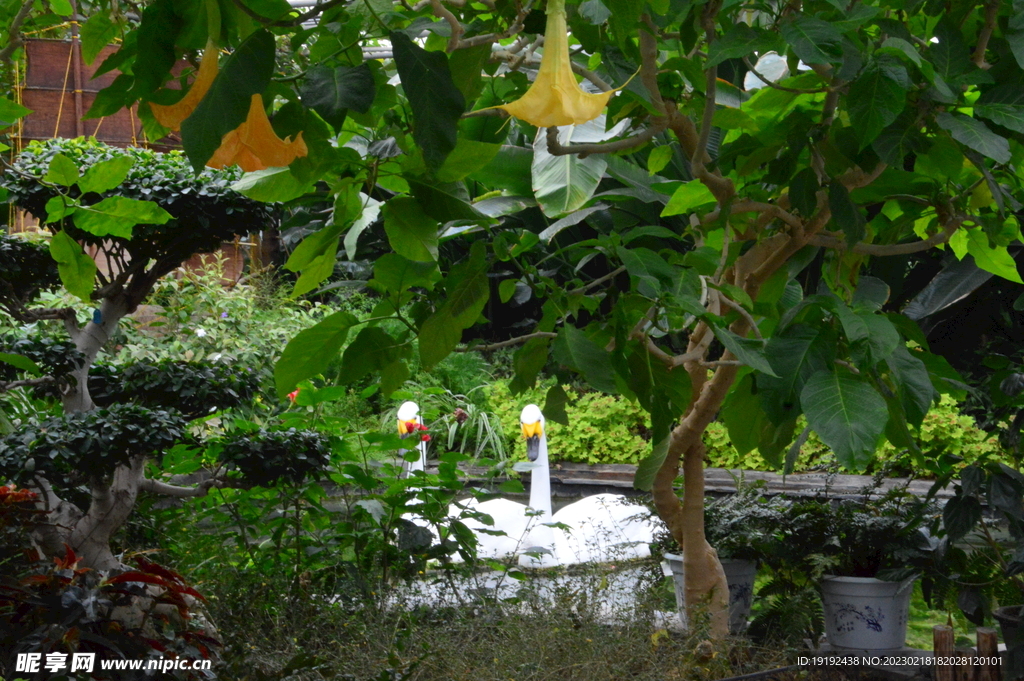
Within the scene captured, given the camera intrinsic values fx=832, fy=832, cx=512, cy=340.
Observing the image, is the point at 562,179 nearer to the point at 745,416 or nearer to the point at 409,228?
the point at 745,416

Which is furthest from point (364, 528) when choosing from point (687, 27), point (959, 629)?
point (959, 629)

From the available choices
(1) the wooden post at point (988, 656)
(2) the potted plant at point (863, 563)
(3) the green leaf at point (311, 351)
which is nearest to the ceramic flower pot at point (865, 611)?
(2) the potted plant at point (863, 563)

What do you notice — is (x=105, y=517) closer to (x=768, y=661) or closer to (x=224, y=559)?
(x=224, y=559)

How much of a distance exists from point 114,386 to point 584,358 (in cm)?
169

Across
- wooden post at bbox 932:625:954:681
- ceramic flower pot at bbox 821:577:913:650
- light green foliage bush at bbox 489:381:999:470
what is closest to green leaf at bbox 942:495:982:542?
wooden post at bbox 932:625:954:681

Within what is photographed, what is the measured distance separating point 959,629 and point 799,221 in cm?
212

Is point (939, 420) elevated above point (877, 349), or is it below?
above

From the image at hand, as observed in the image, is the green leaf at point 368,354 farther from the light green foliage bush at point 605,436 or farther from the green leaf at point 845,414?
the light green foliage bush at point 605,436

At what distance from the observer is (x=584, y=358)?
0.78 meters

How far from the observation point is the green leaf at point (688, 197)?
50.5 inches

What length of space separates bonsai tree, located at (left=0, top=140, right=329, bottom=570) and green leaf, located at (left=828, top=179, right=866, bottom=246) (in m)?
1.24

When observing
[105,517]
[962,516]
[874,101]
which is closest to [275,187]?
[874,101]

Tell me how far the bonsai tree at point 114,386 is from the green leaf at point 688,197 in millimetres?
974

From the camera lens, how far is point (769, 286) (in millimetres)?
1345
